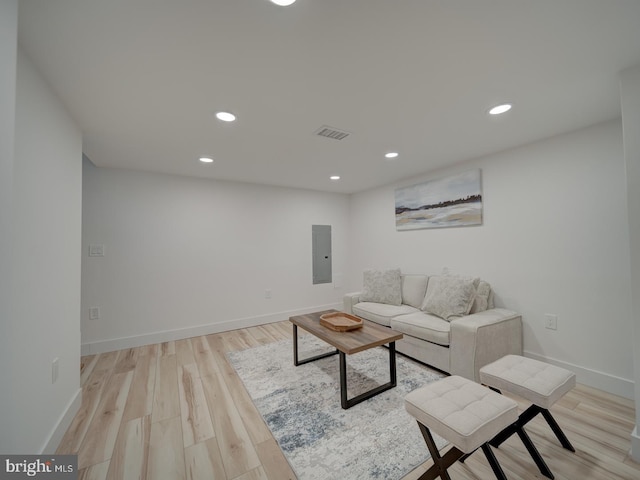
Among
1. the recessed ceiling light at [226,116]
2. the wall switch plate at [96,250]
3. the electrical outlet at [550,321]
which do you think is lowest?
the electrical outlet at [550,321]

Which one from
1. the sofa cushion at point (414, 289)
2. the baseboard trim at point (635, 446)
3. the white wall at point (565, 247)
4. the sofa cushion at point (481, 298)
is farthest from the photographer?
the sofa cushion at point (414, 289)

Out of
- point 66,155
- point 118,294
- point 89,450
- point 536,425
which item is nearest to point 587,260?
point 536,425

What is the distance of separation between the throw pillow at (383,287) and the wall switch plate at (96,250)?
3.45m

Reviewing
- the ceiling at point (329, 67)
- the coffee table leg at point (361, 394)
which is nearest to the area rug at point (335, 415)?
the coffee table leg at point (361, 394)

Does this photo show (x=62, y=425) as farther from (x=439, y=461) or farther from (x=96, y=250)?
(x=439, y=461)

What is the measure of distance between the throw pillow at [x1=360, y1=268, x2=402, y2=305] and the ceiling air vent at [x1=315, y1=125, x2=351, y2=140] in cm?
207

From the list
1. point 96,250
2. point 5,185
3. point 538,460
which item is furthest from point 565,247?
point 96,250

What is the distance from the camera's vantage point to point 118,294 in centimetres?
321

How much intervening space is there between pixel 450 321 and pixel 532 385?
47.0 inches

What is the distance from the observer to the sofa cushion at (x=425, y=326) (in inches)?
94.9

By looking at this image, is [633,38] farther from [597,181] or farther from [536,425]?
[536,425]

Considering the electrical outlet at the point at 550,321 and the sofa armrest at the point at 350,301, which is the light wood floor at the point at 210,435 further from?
the sofa armrest at the point at 350,301

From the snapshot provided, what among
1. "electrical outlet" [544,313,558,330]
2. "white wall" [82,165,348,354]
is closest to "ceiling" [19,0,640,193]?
"white wall" [82,165,348,354]

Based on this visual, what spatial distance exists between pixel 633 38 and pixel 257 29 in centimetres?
188
